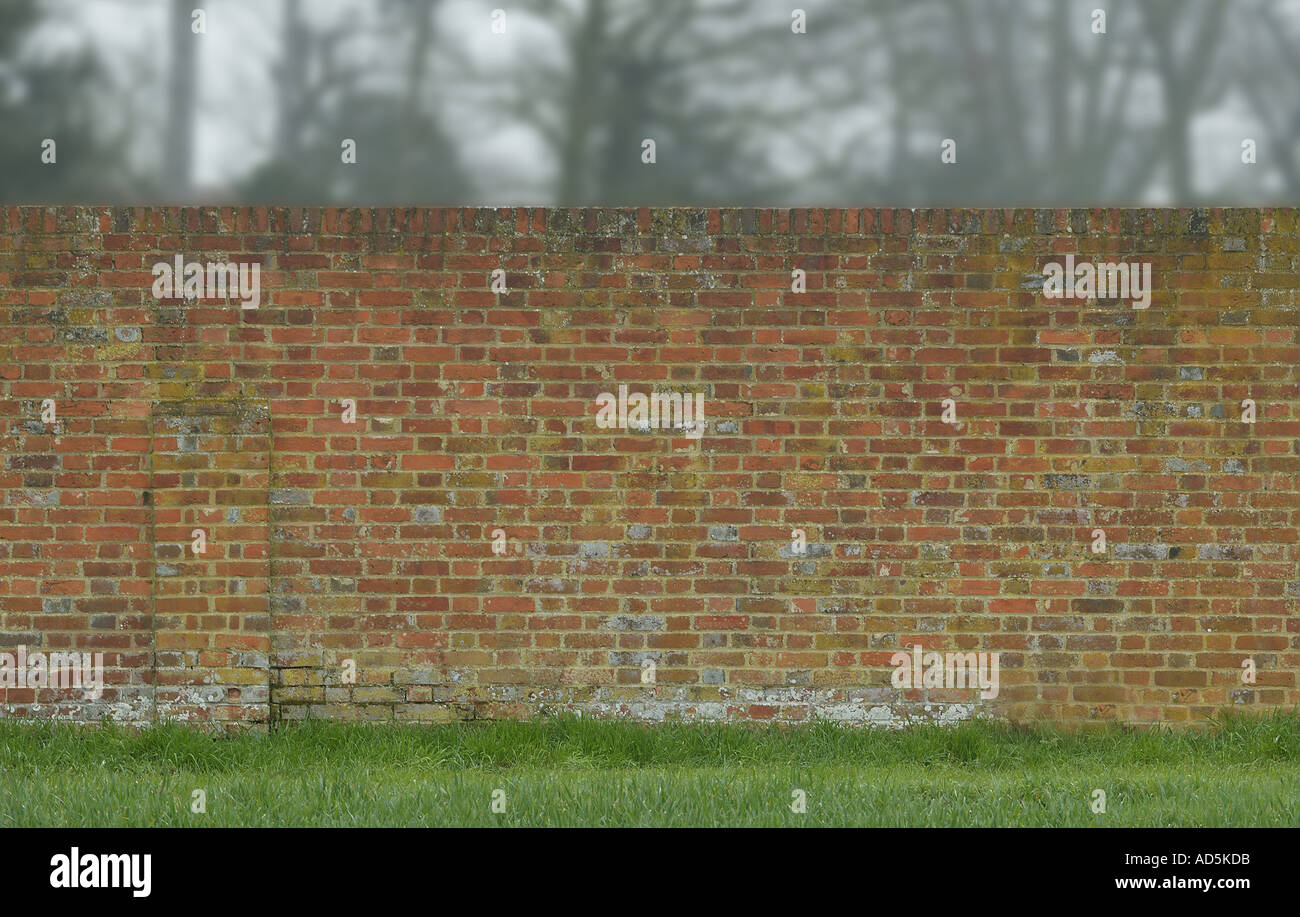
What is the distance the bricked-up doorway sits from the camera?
19.6 ft

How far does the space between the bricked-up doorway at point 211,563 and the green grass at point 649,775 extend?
27 centimetres

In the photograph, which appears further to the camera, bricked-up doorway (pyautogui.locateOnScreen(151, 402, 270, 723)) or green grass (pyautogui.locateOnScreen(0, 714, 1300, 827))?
bricked-up doorway (pyautogui.locateOnScreen(151, 402, 270, 723))

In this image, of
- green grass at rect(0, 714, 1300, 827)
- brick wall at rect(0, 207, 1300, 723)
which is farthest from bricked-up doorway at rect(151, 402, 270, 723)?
green grass at rect(0, 714, 1300, 827)

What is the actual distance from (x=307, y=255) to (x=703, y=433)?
237cm

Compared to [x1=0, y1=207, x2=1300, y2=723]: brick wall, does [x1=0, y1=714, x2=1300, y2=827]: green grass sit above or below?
below

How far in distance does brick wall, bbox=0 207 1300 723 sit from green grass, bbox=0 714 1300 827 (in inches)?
9.3

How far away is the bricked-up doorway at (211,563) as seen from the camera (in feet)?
19.6

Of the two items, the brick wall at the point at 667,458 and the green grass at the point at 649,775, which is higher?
the brick wall at the point at 667,458

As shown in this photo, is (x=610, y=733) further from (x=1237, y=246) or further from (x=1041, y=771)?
(x=1237, y=246)

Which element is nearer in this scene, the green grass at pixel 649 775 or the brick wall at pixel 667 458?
the green grass at pixel 649 775

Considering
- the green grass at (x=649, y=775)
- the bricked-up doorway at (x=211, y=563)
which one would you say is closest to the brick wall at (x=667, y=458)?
the bricked-up doorway at (x=211, y=563)

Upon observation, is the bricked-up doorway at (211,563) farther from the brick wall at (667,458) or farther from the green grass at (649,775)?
the green grass at (649,775)

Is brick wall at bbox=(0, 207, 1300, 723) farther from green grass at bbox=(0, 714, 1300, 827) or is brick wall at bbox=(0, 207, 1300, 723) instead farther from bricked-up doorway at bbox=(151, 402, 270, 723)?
green grass at bbox=(0, 714, 1300, 827)

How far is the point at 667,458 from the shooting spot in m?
6.14
